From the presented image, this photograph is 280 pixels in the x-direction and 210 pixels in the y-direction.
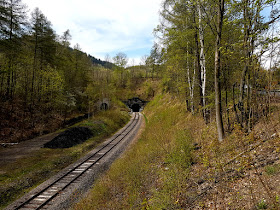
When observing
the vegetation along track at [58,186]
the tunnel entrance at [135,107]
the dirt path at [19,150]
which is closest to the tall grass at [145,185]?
the vegetation along track at [58,186]

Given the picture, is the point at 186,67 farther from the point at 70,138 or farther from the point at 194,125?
the point at 70,138

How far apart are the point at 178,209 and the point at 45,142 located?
17.3 m

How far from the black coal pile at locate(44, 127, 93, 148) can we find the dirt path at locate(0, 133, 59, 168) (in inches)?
50.2

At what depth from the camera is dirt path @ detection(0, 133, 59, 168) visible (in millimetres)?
13095

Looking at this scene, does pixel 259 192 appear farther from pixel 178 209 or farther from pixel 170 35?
pixel 170 35

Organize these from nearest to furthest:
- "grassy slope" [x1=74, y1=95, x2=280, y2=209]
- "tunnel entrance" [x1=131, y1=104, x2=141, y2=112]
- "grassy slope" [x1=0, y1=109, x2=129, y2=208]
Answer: "grassy slope" [x1=74, y1=95, x2=280, y2=209] → "grassy slope" [x1=0, y1=109, x2=129, y2=208] → "tunnel entrance" [x1=131, y1=104, x2=141, y2=112]

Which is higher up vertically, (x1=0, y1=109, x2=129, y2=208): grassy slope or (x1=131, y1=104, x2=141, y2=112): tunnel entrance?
(x1=131, y1=104, x2=141, y2=112): tunnel entrance

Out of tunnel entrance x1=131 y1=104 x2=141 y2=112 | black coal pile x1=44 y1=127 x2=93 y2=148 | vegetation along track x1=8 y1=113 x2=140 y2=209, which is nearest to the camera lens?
vegetation along track x1=8 y1=113 x2=140 y2=209

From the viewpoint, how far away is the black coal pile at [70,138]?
660 inches

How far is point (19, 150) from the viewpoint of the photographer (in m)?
15.2

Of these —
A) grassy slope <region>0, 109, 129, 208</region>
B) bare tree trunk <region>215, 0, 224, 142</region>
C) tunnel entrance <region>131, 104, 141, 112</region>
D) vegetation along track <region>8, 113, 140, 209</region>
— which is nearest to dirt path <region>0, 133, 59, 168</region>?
grassy slope <region>0, 109, 129, 208</region>

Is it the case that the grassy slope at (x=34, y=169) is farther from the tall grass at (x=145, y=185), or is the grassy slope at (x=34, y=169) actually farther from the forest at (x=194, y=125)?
the tall grass at (x=145, y=185)

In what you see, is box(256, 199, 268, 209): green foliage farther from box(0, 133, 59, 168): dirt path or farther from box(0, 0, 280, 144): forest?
box(0, 133, 59, 168): dirt path

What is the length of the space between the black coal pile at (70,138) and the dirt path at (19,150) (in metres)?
1.28
